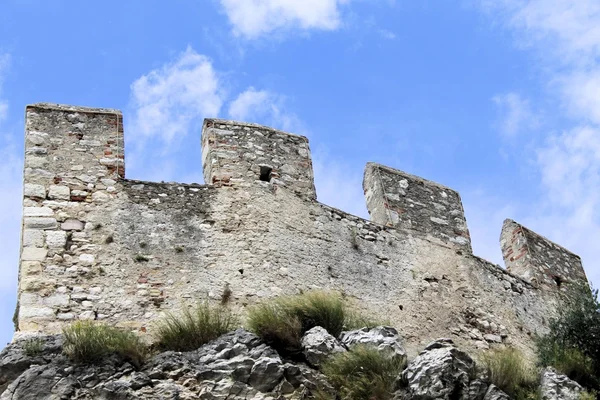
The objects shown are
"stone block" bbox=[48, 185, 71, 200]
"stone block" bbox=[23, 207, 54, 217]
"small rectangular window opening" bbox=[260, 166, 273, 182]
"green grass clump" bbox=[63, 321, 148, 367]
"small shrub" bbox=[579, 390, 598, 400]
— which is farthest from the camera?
"small rectangular window opening" bbox=[260, 166, 273, 182]

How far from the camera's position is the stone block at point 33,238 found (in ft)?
41.9

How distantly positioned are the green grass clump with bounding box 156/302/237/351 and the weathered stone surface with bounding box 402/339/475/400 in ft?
7.45

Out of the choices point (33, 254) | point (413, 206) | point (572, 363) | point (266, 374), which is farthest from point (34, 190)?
point (572, 363)

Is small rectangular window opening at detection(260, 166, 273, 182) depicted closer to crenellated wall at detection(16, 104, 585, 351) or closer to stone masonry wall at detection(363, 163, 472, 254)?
crenellated wall at detection(16, 104, 585, 351)

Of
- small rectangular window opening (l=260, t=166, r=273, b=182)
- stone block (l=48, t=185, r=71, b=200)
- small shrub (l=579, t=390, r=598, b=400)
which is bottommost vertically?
small shrub (l=579, t=390, r=598, b=400)

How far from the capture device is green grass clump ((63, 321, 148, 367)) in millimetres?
11406

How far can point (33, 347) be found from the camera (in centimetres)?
1145

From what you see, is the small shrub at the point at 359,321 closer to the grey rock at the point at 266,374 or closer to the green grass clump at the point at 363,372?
the green grass clump at the point at 363,372

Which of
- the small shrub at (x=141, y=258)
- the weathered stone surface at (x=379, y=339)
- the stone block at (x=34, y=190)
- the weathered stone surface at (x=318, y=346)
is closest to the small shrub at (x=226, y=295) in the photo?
the small shrub at (x=141, y=258)

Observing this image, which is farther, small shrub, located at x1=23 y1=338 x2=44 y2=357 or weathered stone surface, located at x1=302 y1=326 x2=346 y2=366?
weathered stone surface, located at x1=302 y1=326 x2=346 y2=366

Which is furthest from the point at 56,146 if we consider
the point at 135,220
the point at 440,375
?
the point at 440,375

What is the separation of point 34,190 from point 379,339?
479cm

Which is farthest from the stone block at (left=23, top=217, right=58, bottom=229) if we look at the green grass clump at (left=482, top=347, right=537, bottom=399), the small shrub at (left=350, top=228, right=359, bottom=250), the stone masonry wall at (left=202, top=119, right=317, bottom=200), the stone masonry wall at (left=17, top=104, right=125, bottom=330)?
the green grass clump at (left=482, top=347, right=537, bottom=399)

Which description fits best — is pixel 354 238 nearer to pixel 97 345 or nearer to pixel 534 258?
pixel 534 258
